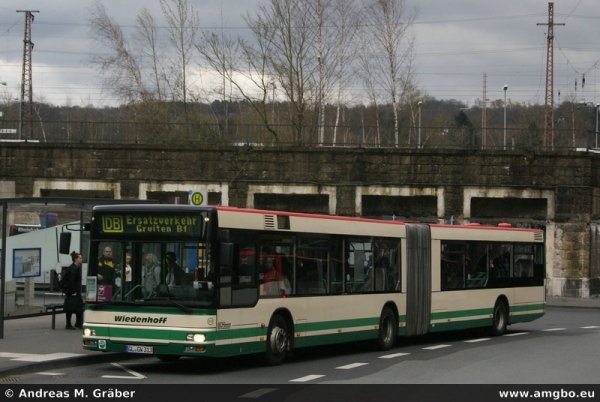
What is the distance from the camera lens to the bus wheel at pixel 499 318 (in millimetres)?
23944

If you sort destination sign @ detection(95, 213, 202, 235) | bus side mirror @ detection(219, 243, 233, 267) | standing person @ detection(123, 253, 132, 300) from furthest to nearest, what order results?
standing person @ detection(123, 253, 132, 300) < destination sign @ detection(95, 213, 202, 235) < bus side mirror @ detection(219, 243, 233, 267)

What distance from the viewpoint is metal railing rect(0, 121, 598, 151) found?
40.6 m

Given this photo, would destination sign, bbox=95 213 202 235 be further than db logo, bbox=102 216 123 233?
No

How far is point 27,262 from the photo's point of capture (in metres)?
20.2

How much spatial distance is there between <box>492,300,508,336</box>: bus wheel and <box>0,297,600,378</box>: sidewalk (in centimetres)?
1052

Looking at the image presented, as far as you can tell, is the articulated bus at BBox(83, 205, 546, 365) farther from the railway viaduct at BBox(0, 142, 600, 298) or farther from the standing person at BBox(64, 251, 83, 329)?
the railway viaduct at BBox(0, 142, 600, 298)

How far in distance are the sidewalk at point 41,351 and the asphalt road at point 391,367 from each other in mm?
254

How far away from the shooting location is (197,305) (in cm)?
1418

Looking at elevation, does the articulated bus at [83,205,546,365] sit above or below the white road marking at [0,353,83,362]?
above

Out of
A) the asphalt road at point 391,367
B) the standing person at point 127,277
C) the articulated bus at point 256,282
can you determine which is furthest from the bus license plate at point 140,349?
the standing person at point 127,277
